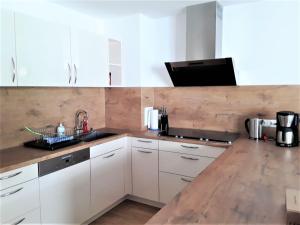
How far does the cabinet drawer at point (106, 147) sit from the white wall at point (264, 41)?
150 cm

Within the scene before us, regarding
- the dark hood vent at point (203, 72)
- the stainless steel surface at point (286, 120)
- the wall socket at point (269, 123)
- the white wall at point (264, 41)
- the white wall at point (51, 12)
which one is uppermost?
the white wall at point (51, 12)

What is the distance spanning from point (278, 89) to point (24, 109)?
2.55 meters

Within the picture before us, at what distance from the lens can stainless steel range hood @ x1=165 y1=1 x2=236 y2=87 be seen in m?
2.48

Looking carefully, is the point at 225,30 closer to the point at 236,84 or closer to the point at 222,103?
the point at 236,84

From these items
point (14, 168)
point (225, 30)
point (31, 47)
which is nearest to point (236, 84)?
point (225, 30)

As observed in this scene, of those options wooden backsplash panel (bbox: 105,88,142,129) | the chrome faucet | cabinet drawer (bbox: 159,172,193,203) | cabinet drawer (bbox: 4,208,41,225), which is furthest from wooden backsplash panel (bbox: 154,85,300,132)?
cabinet drawer (bbox: 4,208,41,225)

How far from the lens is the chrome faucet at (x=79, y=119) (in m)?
2.87

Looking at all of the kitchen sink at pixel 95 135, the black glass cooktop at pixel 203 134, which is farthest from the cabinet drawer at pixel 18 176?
the black glass cooktop at pixel 203 134

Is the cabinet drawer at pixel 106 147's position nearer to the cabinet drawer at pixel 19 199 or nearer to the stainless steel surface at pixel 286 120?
the cabinet drawer at pixel 19 199

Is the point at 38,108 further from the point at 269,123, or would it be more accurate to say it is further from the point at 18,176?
the point at 269,123

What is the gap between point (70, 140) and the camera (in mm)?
2342

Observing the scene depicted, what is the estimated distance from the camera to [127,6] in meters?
2.62

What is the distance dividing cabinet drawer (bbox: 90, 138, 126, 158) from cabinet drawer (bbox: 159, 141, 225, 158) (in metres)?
0.46

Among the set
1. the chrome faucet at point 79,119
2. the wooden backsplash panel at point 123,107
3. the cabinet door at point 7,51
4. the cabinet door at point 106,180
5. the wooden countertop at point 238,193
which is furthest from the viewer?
the wooden backsplash panel at point 123,107
